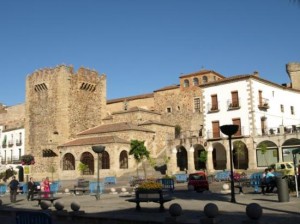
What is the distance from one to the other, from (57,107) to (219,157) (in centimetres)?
2146

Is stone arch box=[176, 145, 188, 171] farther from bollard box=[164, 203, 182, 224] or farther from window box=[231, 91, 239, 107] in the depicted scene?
bollard box=[164, 203, 182, 224]

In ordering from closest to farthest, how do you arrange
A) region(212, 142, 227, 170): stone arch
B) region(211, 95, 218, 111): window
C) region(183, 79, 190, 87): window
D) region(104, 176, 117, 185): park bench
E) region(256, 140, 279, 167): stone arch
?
region(104, 176, 117, 185): park bench
region(256, 140, 279, 167): stone arch
region(211, 95, 218, 111): window
region(212, 142, 227, 170): stone arch
region(183, 79, 190, 87): window

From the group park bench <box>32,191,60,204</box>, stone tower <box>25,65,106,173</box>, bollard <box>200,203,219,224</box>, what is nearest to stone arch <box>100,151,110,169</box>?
stone tower <box>25,65,106,173</box>

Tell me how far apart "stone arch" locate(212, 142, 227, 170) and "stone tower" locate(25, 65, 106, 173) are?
61.6 ft

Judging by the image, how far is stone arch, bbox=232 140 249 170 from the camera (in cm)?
3524

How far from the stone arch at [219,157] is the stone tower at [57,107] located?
739 inches

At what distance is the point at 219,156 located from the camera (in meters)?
40.4

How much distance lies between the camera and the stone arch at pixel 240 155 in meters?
35.2

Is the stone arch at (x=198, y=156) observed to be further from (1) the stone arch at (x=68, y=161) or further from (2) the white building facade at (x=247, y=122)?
(1) the stone arch at (x=68, y=161)

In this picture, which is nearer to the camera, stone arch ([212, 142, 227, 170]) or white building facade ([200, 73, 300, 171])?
white building facade ([200, 73, 300, 171])

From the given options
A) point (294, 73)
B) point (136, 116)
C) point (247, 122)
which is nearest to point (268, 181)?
point (247, 122)

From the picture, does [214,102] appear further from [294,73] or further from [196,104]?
[294,73]

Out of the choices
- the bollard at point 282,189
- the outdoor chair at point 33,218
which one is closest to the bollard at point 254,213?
the outdoor chair at point 33,218

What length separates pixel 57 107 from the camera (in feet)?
161
